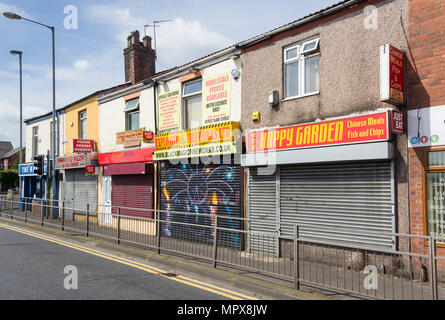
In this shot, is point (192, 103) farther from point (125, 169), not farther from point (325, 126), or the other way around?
point (325, 126)

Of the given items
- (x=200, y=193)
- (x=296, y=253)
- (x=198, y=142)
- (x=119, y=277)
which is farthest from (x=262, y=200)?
(x=119, y=277)

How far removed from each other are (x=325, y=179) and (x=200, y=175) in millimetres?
4572

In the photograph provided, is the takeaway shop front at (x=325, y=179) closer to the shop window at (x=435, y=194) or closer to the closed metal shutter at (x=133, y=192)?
the shop window at (x=435, y=194)

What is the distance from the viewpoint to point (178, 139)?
1264 centimetres

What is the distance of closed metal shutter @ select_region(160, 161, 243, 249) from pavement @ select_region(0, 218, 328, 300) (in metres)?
1.28

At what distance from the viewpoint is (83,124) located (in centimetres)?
1941

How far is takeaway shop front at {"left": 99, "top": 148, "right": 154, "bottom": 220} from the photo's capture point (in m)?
14.3

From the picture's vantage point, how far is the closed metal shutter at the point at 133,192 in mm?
14391

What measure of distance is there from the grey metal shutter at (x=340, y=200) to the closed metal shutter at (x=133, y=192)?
20.6 ft

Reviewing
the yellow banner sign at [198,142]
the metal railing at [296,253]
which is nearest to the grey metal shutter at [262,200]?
the metal railing at [296,253]

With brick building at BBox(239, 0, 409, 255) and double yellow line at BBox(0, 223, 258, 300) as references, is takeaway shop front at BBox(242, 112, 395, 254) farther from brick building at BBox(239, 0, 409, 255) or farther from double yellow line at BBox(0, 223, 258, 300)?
double yellow line at BBox(0, 223, 258, 300)

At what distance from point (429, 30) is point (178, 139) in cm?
795

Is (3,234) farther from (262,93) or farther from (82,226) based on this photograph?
(262,93)
